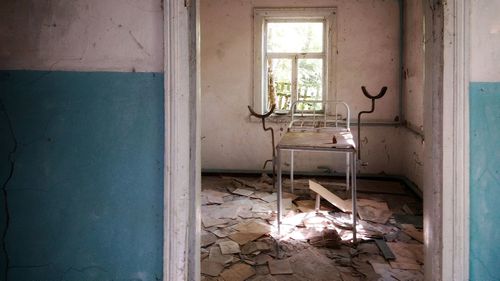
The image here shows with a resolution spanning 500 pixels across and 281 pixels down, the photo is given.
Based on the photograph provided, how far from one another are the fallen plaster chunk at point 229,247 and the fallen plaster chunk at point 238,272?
0.21 m

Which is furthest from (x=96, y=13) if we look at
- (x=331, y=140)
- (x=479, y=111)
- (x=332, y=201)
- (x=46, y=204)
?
(x=332, y=201)

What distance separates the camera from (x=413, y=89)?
182 inches

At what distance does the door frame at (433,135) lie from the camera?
5.30 feet

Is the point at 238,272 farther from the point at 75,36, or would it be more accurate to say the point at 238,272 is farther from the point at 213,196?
the point at 213,196

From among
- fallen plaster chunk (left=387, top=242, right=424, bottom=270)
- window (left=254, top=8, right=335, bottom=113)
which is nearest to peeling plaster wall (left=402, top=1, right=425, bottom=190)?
window (left=254, top=8, right=335, bottom=113)

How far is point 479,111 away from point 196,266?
4.55 feet

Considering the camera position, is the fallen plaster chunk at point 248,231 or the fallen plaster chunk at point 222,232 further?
the fallen plaster chunk at point 222,232

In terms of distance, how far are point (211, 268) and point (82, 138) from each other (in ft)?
4.66

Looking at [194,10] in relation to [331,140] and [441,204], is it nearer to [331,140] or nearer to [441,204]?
[441,204]

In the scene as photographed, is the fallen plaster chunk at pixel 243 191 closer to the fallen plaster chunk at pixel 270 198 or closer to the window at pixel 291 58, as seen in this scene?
the fallen plaster chunk at pixel 270 198

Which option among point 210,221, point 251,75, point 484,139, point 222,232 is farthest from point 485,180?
point 251,75

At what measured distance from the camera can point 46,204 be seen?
5.61 feet

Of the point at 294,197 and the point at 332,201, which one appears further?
the point at 294,197

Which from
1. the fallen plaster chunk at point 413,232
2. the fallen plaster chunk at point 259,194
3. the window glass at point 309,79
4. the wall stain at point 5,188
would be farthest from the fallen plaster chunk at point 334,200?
the wall stain at point 5,188
